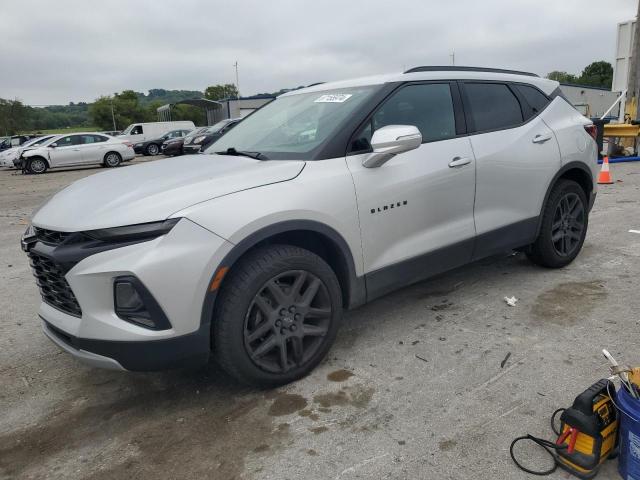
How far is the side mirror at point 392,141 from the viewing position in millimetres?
2895

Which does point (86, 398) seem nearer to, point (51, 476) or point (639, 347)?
point (51, 476)

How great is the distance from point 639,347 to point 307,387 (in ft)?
6.61

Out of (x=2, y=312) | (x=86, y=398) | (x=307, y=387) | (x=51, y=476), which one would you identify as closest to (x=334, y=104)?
(x=307, y=387)

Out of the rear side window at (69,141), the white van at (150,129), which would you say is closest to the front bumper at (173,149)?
the rear side window at (69,141)

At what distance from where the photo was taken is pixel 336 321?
3041mm

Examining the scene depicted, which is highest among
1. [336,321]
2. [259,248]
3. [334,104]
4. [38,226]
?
[334,104]

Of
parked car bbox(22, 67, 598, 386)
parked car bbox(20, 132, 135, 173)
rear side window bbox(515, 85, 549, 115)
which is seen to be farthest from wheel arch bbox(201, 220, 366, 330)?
parked car bbox(20, 132, 135, 173)

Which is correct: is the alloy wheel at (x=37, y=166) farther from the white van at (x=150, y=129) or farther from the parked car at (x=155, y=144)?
the white van at (x=150, y=129)

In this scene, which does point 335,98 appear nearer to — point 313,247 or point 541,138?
point 313,247

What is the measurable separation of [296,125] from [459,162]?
44.6 inches

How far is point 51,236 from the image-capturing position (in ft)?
8.47

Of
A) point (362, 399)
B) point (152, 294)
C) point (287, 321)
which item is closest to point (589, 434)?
point (362, 399)

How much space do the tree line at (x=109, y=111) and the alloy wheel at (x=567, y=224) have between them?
202 feet

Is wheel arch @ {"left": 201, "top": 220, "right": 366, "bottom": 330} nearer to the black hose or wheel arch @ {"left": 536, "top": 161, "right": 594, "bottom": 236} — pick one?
the black hose
